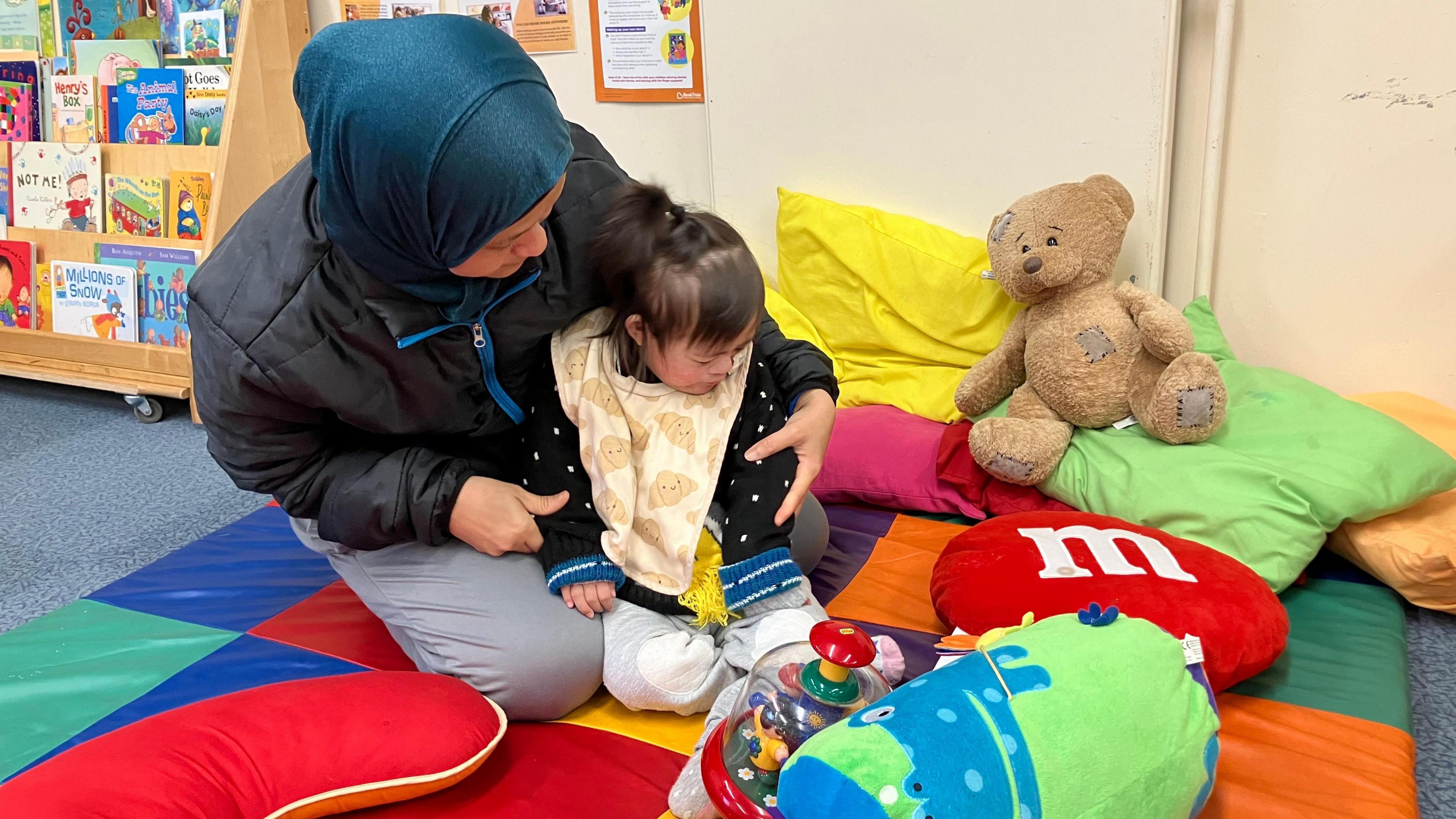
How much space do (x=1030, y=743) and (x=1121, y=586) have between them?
418 millimetres

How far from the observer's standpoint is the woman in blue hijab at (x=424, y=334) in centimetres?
84

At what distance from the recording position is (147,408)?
7.82 ft

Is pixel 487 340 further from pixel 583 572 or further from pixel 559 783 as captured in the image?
pixel 559 783

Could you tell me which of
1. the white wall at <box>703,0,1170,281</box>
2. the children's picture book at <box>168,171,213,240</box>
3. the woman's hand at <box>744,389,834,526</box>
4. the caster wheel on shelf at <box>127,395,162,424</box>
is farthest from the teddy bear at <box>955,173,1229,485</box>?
the caster wheel on shelf at <box>127,395,162,424</box>

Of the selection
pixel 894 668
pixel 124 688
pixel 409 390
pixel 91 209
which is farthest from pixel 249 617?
pixel 91 209

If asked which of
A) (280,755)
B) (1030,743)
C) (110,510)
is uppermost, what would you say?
(1030,743)

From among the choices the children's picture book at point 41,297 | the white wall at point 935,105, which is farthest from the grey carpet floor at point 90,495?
the white wall at point 935,105

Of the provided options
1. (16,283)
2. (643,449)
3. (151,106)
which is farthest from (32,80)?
(643,449)

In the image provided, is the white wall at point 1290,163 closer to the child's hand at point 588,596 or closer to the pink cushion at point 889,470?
A: the pink cushion at point 889,470

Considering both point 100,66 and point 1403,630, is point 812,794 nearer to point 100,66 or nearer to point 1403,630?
point 1403,630

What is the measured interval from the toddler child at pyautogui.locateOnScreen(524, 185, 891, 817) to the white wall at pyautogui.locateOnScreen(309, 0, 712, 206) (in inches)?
40.3

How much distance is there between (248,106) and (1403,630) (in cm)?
237

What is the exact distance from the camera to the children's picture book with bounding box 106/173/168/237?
7.88 feet

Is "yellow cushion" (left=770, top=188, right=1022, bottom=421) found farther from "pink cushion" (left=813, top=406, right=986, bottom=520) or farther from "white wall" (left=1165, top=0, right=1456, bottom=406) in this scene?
"white wall" (left=1165, top=0, right=1456, bottom=406)
